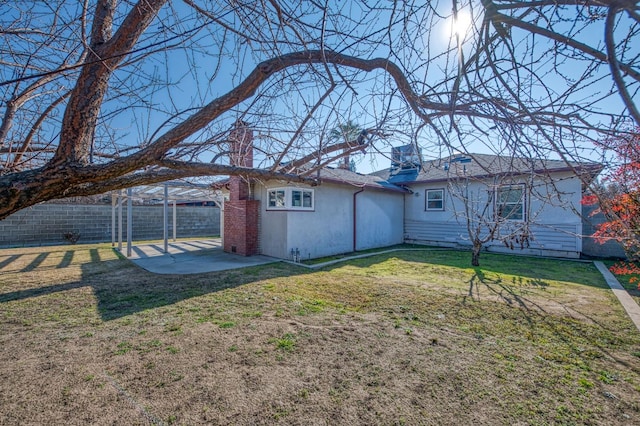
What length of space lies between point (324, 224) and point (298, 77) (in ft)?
27.6

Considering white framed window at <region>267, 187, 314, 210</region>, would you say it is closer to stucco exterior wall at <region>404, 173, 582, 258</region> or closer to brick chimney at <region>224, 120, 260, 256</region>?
brick chimney at <region>224, 120, 260, 256</region>

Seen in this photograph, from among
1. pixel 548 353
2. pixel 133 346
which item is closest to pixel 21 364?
pixel 133 346

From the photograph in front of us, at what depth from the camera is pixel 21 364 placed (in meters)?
3.21

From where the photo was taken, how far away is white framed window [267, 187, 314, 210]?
10016 millimetres

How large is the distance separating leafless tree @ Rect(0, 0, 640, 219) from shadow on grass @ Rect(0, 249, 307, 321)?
3076 mm

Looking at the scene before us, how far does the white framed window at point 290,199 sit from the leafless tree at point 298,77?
643cm

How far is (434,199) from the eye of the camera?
14.1m

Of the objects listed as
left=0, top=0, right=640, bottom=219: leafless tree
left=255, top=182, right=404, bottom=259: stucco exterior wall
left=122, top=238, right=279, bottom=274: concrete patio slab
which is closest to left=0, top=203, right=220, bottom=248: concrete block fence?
left=122, top=238, right=279, bottom=274: concrete patio slab

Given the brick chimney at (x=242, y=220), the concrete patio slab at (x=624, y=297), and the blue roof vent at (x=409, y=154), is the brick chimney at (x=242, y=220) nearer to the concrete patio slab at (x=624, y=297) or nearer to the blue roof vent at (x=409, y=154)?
the blue roof vent at (x=409, y=154)

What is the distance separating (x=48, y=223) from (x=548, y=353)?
742 inches

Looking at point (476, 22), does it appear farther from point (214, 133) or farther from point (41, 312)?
point (41, 312)

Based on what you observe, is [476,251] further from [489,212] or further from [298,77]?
[298,77]

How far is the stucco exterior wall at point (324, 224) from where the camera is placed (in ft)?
33.6

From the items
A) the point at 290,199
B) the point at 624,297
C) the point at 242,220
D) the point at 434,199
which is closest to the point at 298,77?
the point at 290,199
